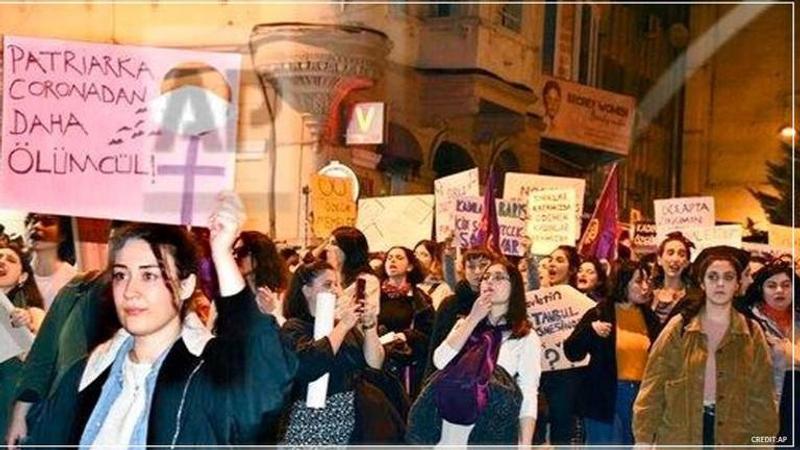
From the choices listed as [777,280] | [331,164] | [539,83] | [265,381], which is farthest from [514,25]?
[265,381]

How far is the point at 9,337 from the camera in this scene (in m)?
5.09

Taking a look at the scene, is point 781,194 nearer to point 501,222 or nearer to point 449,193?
point 501,222

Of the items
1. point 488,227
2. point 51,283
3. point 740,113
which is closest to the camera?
point 51,283

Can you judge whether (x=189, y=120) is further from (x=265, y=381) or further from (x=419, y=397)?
(x=265, y=381)

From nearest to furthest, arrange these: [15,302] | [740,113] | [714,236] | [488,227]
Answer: [15,302] → [488,227] → [714,236] → [740,113]

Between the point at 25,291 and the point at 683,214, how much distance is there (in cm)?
247

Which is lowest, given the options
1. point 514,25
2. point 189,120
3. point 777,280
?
point 777,280

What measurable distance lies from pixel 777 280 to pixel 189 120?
6.63 feet

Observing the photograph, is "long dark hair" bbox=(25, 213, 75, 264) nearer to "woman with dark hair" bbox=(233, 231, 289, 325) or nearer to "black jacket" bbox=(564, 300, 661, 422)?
"woman with dark hair" bbox=(233, 231, 289, 325)

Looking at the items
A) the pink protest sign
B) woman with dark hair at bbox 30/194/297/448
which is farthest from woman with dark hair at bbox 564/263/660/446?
woman with dark hair at bbox 30/194/297/448

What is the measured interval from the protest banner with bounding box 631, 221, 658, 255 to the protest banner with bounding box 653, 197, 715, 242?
4 centimetres

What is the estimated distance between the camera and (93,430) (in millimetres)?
3195

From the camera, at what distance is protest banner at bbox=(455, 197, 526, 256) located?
6016 millimetres

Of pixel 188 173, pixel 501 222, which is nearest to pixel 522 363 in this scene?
pixel 501 222
